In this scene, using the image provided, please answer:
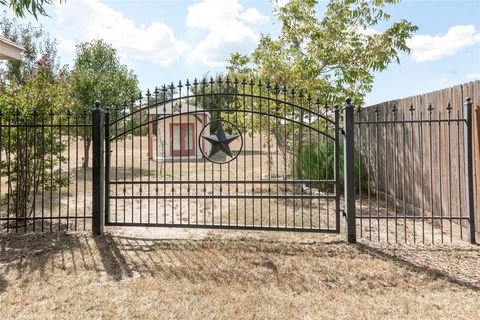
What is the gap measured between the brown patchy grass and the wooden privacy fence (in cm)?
68

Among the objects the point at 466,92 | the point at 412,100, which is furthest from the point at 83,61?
the point at 466,92

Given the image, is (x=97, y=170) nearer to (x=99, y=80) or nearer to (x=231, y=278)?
(x=231, y=278)

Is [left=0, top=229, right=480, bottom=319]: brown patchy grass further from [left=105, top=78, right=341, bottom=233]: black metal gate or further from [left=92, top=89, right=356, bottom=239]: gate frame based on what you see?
[left=105, top=78, right=341, bottom=233]: black metal gate

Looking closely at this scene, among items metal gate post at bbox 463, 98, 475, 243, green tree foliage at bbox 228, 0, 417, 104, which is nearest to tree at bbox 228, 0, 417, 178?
green tree foliage at bbox 228, 0, 417, 104

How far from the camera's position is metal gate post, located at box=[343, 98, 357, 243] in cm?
486

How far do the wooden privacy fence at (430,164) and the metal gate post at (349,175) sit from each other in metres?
0.15

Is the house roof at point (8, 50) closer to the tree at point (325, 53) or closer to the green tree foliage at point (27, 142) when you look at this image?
the green tree foliage at point (27, 142)

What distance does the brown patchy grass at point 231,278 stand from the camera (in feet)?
9.98

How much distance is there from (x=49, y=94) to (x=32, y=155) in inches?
44.7

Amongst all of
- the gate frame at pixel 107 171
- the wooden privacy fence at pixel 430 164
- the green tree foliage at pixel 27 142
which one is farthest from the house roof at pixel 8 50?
the wooden privacy fence at pixel 430 164

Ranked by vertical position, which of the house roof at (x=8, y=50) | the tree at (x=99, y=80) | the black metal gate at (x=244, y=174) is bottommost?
the black metal gate at (x=244, y=174)

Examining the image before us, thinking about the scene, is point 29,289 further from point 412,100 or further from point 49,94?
point 412,100

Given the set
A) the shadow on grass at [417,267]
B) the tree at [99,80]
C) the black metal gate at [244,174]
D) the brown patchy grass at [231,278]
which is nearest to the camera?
the brown patchy grass at [231,278]

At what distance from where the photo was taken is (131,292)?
11.1ft
